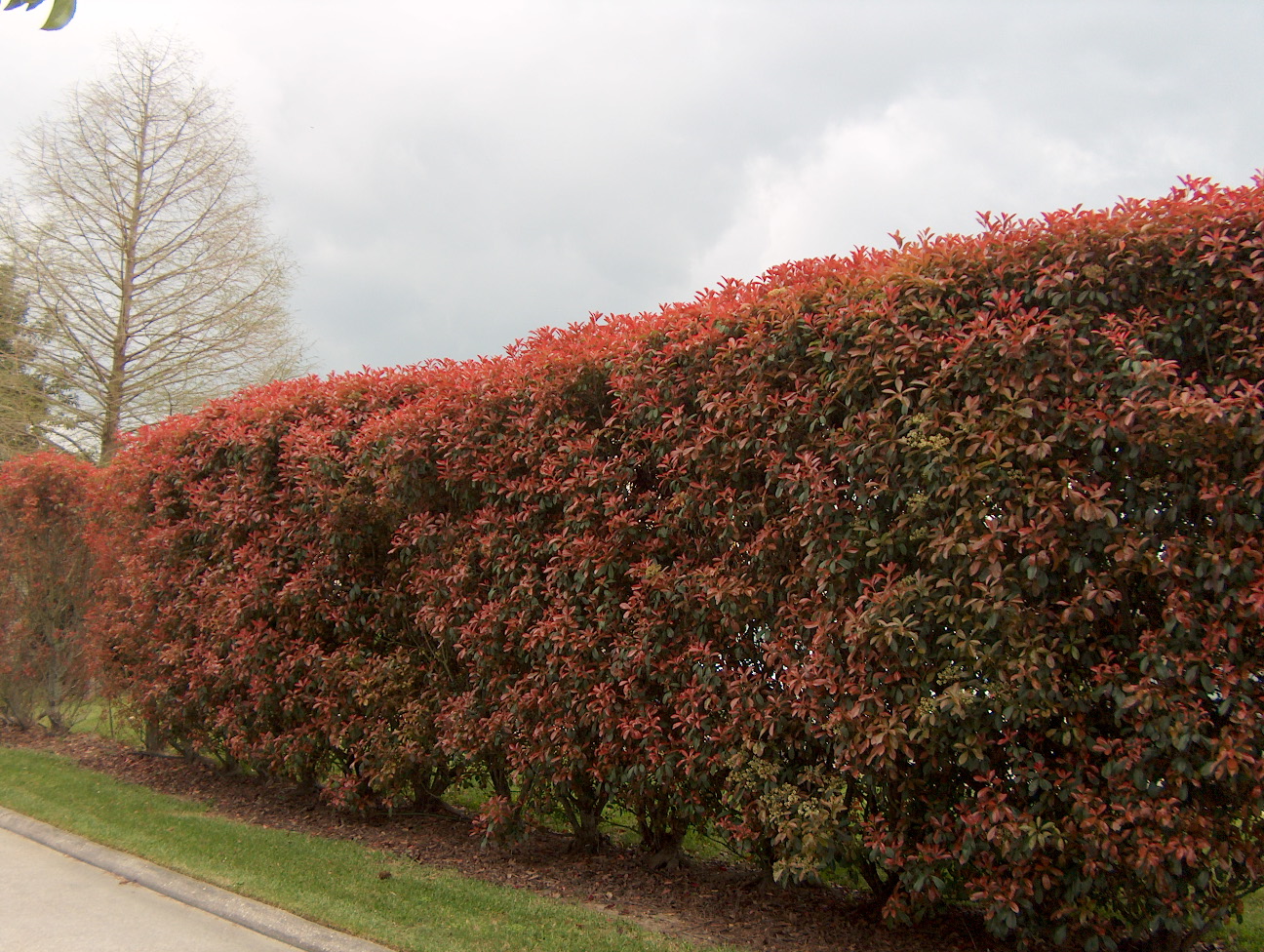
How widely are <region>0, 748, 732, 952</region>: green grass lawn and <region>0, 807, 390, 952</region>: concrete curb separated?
0.22ft

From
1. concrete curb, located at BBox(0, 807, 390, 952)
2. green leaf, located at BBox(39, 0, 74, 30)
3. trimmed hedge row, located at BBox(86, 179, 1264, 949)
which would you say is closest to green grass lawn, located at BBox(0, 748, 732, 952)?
concrete curb, located at BBox(0, 807, 390, 952)

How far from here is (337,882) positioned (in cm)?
552

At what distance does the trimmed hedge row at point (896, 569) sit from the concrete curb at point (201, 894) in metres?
1.29

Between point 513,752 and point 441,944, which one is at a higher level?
point 513,752

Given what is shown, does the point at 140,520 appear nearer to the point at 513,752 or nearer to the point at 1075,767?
the point at 513,752

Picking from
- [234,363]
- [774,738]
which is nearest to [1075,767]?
[774,738]

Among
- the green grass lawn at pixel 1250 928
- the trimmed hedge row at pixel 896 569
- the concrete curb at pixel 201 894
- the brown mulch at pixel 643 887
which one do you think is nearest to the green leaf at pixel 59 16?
the trimmed hedge row at pixel 896 569

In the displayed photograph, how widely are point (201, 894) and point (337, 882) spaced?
77 cm

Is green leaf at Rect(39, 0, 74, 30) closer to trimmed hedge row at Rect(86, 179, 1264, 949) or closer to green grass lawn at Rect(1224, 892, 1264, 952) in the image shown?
trimmed hedge row at Rect(86, 179, 1264, 949)

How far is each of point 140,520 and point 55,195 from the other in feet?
48.9

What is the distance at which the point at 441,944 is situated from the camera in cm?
453

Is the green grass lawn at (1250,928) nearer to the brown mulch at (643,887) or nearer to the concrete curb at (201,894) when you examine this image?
the brown mulch at (643,887)

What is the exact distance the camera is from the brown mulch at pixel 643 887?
4.67 meters

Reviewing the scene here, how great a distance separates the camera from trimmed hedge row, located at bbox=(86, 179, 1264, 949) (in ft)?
11.8
